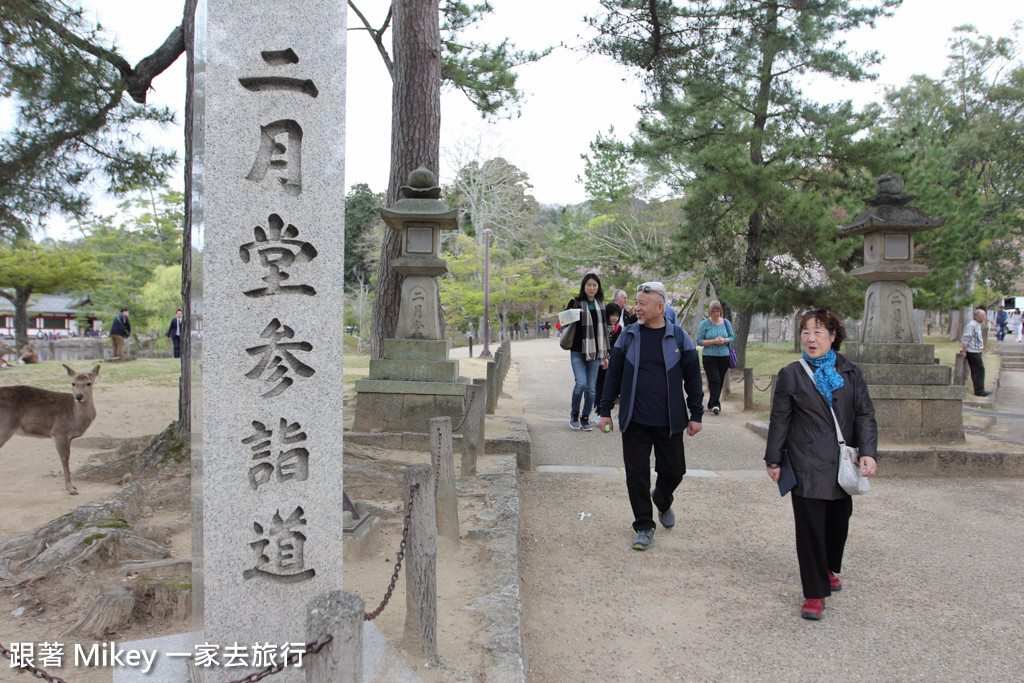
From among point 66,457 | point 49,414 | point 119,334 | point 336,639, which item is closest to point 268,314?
point 336,639

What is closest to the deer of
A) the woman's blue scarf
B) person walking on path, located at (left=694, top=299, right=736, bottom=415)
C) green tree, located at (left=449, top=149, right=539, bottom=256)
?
the woman's blue scarf

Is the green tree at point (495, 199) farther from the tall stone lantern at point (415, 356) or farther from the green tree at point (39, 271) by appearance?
the tall stone lantern at point (415, 356)

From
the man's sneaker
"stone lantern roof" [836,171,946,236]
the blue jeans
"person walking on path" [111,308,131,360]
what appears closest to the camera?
the man's sneaker

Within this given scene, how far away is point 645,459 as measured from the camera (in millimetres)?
4156

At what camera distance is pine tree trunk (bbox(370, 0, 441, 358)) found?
8.23m

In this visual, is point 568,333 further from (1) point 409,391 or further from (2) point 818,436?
(2) point 818,436

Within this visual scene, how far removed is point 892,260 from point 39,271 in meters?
24.5

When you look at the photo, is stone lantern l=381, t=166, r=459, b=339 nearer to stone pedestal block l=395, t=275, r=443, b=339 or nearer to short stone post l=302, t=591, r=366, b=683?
stone pedestal block l=395, t=275, r=443, b=339

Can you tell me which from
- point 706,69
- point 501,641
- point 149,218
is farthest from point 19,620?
point 149,218

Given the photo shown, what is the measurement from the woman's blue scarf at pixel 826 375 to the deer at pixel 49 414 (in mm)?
5187

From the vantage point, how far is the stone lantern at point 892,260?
23.3 feet

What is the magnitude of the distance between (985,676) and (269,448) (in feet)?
10.3

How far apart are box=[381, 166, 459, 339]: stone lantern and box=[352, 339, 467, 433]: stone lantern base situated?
18 centimetres


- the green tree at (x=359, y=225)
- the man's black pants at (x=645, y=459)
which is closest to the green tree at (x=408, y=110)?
the man's black pants at (x=645, y=459)
